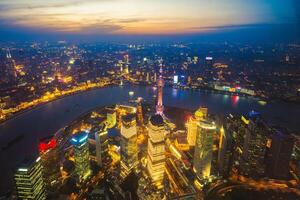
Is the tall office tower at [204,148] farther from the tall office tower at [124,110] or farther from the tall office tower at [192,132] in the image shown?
the tall office tower at [124,110]

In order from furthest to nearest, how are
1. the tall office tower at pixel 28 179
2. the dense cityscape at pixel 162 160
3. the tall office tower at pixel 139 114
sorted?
the tall office tower at pixel 139 114, the dense cityscape at pixel 162 160, the tall office tower at pixel 28 179

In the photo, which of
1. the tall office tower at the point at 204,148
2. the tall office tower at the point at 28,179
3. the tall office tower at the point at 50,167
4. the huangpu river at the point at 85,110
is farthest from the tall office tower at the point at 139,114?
the tall office tower at the point at 28,179

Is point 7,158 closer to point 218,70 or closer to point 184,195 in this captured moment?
point 184,195

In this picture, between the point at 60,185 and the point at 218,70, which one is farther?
the point at 218,70

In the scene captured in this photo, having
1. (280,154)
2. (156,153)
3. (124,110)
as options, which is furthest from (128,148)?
(124,110)

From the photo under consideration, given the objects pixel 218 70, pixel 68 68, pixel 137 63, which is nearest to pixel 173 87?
pixel 218 70

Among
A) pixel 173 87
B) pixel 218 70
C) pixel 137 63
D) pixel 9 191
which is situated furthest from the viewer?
pixel 137 63

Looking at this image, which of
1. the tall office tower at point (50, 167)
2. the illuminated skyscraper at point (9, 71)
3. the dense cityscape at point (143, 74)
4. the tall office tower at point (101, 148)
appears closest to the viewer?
the tall office tower at point (50, 167)

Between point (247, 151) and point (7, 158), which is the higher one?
point (247, 151)
